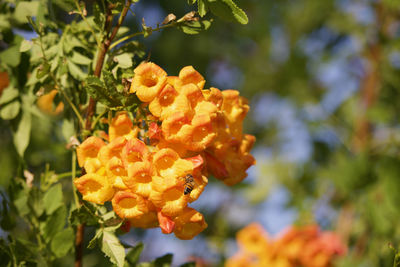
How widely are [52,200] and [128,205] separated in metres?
0.24

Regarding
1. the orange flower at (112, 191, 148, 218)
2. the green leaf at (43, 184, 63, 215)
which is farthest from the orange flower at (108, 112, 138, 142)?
the green leaf at (43, 184, 63, 215)

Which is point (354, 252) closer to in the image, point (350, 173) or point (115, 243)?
point (350, 173)

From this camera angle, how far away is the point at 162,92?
739mm

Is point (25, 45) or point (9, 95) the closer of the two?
point (25, 45)

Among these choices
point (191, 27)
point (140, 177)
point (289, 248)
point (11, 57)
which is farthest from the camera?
point (289, 248)

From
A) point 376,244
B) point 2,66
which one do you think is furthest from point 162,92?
point 376,244

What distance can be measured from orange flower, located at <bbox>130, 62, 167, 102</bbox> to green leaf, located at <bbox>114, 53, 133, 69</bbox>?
0.05 m

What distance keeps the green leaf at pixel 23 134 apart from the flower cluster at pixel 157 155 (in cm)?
27

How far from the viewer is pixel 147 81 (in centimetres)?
76

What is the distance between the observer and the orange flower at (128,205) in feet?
2.36

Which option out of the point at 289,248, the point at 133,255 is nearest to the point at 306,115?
the point at 289,248

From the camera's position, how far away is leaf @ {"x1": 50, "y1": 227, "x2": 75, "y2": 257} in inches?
32.9

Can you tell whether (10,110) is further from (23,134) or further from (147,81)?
(147,81)

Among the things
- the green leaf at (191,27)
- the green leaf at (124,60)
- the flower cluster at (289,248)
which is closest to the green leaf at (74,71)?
the green leaf at (124,60)
